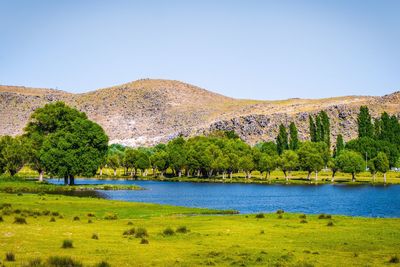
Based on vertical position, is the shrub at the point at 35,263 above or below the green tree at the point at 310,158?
below

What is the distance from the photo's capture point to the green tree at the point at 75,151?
135500 mm

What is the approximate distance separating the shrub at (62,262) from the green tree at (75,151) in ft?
351

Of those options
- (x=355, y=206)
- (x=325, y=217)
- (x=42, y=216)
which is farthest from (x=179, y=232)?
(x=355, y=206)

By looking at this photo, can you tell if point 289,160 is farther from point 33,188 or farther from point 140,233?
point 140,233

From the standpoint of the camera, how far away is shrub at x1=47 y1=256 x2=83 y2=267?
2913cm

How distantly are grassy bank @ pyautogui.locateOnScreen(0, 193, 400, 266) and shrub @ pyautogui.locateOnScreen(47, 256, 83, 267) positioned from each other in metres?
1.43

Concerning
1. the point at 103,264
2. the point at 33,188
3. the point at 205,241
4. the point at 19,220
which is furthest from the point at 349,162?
the point at 103,264

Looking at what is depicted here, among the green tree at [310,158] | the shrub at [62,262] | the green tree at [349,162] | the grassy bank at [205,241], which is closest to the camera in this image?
the shrub at [62,262]

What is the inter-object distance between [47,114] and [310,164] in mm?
87580

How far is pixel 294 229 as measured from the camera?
49.8 meters

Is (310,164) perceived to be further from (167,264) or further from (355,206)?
(167,264)

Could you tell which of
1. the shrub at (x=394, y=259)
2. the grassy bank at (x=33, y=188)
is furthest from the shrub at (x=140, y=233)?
the grassy bank at (x=33, y=188)

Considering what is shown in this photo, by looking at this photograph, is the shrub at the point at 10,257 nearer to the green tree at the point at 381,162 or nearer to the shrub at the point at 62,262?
the shrub at the point at 62,262

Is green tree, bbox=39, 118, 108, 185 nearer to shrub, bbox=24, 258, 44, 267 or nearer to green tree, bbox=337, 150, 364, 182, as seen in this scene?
green tree, bbox=337, 150, 364, 182
